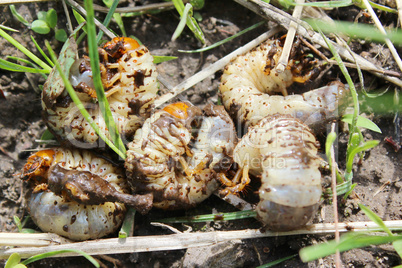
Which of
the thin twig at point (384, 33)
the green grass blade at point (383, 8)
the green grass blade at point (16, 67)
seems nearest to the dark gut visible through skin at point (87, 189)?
the green grass blade at point (16, 67)

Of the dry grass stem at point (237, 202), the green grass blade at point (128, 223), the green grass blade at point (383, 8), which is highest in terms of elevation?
the green grass blade at point (383, 8)

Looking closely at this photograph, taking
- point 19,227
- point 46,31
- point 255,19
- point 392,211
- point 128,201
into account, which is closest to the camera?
point 128,201

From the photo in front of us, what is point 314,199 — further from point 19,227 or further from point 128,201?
point 19,227

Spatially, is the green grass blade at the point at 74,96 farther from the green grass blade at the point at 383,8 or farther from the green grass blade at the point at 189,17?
the green grass blade at the point at 383,8

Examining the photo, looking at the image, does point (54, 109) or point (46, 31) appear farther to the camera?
point (46, 31)

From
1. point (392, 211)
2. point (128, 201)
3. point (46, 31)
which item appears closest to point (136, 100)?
point (128, 201)

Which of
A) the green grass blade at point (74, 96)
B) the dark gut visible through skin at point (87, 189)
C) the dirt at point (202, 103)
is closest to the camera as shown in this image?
the green grass blade at point (74, 96)

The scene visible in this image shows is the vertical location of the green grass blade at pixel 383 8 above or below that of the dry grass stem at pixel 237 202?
above
